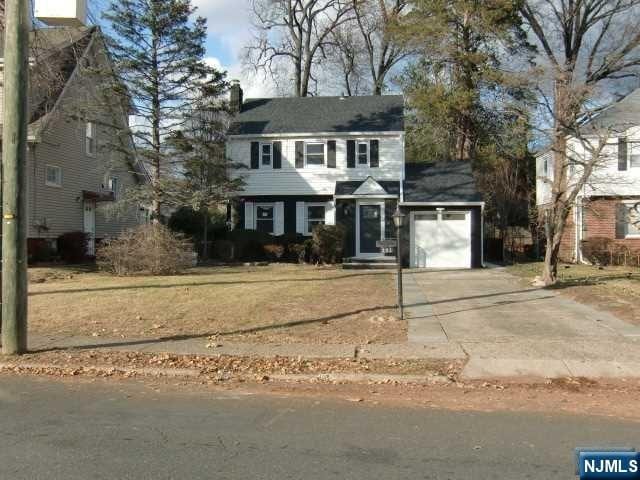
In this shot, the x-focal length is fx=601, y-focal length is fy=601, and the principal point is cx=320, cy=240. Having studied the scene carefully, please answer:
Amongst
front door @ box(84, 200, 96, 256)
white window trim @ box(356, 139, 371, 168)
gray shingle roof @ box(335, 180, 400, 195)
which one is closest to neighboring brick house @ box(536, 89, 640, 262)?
gray shingle roof @ box(335, 180, 400, 195)

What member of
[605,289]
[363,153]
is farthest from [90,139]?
[605,289]

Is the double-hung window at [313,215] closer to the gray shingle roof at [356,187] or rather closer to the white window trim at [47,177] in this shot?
the gray shingle roof at [356,187]

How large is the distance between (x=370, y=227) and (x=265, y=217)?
520 centimetres

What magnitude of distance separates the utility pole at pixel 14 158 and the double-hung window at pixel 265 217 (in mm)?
18703

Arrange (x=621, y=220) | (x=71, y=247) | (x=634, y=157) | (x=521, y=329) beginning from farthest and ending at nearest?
1. (x=621, y=220)
2. (x=634, y=157)
3. (x=71, y=247)
4. (x=521, y=329)

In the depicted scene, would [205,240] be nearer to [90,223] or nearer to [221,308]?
[90,223]

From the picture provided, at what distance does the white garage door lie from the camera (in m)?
23.4

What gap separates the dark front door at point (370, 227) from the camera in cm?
2447

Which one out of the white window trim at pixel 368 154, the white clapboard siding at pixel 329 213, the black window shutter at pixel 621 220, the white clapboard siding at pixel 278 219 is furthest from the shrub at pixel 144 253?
the black window shutter at pixel 621 220

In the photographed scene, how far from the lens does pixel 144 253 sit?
17.8m

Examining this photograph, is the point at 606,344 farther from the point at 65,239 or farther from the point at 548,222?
the point at 65,239

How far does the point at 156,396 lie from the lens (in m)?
6.88

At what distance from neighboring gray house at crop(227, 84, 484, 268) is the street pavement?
57.8 feet

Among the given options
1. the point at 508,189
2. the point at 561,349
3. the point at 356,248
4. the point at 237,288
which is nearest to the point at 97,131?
→ the point at 356,248
